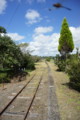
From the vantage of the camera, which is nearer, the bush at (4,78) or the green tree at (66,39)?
the bush at (4,78)

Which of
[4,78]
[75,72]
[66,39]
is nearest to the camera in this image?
[75,72]

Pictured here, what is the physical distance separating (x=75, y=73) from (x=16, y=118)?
8278mm

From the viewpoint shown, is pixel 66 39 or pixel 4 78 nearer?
pixel 4 78

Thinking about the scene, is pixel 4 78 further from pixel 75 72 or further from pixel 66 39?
pixel 66 39

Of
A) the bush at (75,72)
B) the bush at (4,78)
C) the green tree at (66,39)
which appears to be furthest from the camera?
the green tree at (66,39)

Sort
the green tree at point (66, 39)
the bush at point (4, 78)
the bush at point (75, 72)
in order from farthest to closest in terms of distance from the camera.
Result: the green tree at point (66, 39) < the bush at point (4, 78) < the bush at point (75, 72)

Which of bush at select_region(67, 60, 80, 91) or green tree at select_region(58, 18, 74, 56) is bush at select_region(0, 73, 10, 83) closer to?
bush at select_region(67, 60, 80, 91)

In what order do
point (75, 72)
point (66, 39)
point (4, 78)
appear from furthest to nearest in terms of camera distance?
point (66, 39), point (4, 78), point (75, 72)

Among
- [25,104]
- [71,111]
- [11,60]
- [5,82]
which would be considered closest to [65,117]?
[71,111]

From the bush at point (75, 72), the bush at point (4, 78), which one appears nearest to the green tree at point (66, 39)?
the bush at point (4, 78)

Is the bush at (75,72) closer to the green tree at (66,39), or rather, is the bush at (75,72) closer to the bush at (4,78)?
the bush at (4,78)

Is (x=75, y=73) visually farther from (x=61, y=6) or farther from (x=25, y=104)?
(x=61, y=6)

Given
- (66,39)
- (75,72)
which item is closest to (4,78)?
(75,72)

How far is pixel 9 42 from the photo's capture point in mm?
22156
